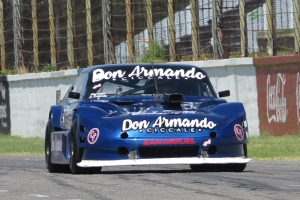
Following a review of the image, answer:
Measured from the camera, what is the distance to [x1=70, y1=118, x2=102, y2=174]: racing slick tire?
1164 cm

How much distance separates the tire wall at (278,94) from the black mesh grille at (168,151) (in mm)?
→ 10121

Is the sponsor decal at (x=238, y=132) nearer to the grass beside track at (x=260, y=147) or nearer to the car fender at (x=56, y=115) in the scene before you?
the car fender at (x=56, y=115)

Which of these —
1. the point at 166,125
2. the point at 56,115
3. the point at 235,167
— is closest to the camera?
the point at 166,125

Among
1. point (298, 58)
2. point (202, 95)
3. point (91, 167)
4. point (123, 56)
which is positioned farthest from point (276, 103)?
point (91, 167)

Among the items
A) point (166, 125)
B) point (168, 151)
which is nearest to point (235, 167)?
point (168, 151)

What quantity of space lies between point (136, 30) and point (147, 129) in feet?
52.5

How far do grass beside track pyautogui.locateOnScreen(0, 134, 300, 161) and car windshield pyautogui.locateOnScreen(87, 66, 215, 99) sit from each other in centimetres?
346

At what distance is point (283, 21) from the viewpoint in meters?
22.1

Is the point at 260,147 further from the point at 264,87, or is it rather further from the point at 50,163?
the point at 50,163

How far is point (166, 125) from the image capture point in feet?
37.5

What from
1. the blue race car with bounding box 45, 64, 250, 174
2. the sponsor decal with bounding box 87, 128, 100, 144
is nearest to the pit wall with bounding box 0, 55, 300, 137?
the blue race car with bounding box 45, 64, 250, 174

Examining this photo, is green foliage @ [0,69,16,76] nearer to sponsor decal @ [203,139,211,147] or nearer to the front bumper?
the front bumper

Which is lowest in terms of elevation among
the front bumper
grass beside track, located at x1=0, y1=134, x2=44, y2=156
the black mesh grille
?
grass beside track, located at x1=0, y1=134, x2=44, y2=156

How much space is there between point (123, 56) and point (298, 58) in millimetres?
7128
